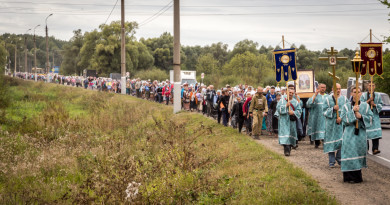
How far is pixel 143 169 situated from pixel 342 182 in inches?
165

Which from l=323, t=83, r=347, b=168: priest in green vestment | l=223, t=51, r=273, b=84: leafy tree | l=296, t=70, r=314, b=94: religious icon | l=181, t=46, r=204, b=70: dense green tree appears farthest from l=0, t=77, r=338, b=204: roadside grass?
l=181, t=46, r=204, b=70: dense green tree

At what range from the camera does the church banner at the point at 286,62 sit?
15.2 metres

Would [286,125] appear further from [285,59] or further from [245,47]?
[245,47]

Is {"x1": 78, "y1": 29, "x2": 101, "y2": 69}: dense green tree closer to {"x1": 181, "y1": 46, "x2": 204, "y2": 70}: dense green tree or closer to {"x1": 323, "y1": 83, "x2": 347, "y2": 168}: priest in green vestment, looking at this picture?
{"x1": 181, "y1": 46, "x2": 204, "y2": 70}: dense green tree

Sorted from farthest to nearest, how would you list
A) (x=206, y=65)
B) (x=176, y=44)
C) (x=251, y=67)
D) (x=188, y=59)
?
(x=188, y=59) → (x=206, y=65) → (x=251, y=67) → (x=176, y=44)

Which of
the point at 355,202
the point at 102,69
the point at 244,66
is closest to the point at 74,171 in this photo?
the point at 355,202

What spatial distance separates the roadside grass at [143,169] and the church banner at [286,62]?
2.27 metres

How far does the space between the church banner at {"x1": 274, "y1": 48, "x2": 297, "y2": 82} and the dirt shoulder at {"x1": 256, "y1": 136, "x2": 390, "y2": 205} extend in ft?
7.45

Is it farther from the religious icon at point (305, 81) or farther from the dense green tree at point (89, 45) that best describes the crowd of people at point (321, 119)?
the dense green tree at point (89, 45)

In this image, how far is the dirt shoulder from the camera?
911 cm

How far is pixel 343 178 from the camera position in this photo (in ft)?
34.9

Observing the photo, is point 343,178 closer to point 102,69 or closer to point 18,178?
point 18,178

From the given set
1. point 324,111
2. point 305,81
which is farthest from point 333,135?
point 305,81

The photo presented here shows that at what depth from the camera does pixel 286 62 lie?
15.4m
